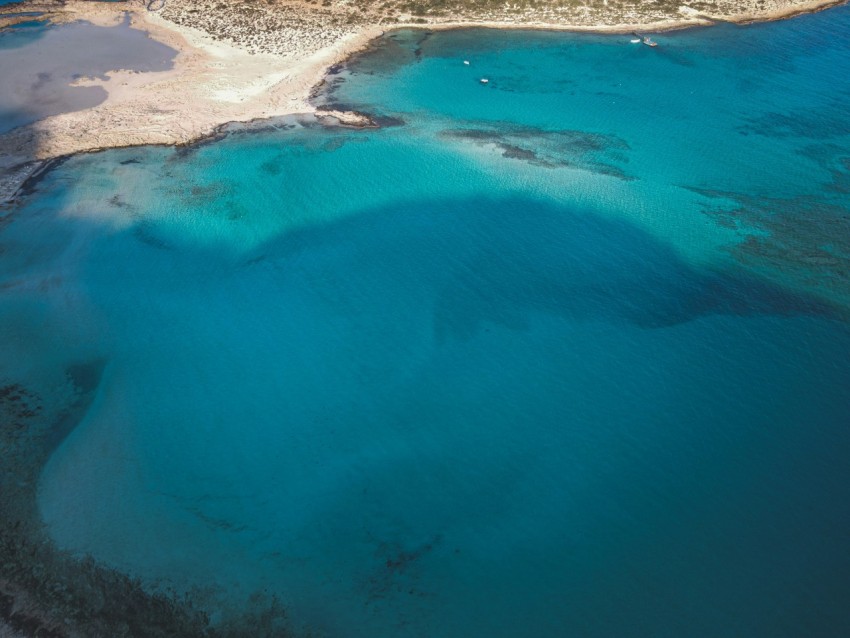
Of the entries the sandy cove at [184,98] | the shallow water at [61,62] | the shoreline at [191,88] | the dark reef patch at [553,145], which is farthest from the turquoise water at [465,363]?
the shallow water at [61,62]

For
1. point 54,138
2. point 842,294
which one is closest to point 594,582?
point 842,294

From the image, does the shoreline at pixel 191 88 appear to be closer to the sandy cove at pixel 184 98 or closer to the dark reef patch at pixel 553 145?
the sandy cove at pixel 184 98

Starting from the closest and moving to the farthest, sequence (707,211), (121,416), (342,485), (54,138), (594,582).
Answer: (594,582)
(342,485)
(121,416)
(707,211)
(54,138)

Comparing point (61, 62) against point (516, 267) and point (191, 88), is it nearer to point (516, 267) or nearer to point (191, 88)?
point (191, 88)

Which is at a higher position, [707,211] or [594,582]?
[707,211]

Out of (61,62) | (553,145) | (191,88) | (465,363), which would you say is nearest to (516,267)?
(465,363)

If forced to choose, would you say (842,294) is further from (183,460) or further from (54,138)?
(54,138)
